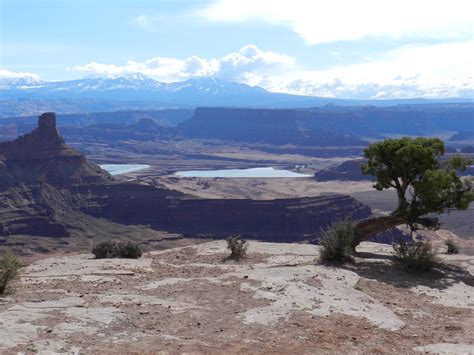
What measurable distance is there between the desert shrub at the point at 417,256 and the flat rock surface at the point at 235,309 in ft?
1.30

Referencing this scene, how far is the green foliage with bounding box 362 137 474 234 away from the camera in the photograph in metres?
21.2

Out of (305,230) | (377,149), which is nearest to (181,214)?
(305,230)

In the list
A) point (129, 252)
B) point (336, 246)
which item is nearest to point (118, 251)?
point (129, 252)

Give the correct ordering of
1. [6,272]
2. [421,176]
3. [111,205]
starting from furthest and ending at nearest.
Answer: [111,205] → [421,176] → [6,272]

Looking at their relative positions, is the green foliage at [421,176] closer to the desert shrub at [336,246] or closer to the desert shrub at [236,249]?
the desert shrub at [336,246]

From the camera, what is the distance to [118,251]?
2361 centimetres

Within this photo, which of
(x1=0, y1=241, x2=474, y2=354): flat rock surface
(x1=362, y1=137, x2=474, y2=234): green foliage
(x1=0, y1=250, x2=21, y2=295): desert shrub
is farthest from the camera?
(x1=362, y1=137, x2=474, y2=234): green foliage

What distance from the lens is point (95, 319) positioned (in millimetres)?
12289

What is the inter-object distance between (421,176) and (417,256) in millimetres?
3172

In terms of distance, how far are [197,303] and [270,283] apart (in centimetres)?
274

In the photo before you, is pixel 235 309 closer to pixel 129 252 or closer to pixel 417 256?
pixel 417 256

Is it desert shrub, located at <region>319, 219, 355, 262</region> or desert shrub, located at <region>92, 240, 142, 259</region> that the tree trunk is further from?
desert shrub, located at <region>92, 240, 142, 259</region>

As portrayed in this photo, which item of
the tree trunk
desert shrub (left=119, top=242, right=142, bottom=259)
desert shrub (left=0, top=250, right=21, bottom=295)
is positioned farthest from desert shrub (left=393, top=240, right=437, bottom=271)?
desert shrub (left=0, top=250, right=21, bottom=295)

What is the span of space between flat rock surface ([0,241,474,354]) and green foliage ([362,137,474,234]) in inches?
92.5
